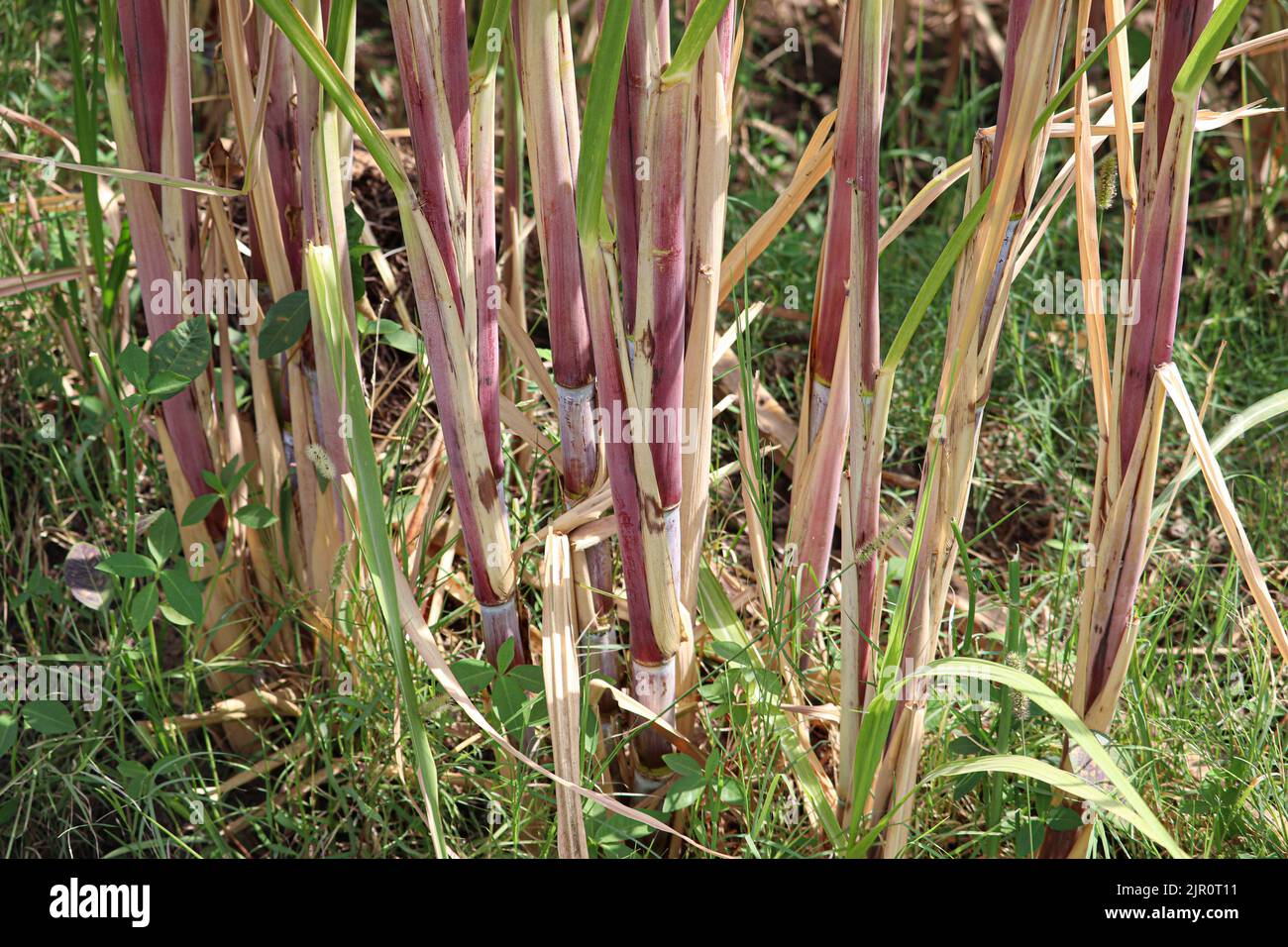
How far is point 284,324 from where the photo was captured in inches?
38.9

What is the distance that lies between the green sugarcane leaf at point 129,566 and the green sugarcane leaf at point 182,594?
2 cm

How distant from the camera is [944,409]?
79cm

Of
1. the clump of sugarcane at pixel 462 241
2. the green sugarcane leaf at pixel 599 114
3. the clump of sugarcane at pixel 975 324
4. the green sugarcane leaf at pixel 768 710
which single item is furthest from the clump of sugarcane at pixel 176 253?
the clump of sugarcane at pixel 975 324

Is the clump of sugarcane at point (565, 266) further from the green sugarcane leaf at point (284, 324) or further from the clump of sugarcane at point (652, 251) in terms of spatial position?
the green sugarcane leaf at point (284, 324)

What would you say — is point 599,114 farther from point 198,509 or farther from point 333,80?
point 198,509

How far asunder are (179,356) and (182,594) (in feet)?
0.68

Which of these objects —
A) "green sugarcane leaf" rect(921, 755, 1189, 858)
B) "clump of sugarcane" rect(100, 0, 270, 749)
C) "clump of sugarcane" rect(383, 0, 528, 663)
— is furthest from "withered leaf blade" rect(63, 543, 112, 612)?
"green sugarcane leaf" rect(921, 755, 1189, 858)

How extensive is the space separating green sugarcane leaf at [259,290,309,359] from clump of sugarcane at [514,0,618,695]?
0.24 meters

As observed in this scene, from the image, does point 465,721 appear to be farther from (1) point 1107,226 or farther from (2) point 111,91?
(1) point 1107,226

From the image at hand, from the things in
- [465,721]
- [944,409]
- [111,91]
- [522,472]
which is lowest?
[465,721]

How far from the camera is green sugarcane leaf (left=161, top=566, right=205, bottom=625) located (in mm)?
993

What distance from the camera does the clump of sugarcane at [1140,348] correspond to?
2.39 feet

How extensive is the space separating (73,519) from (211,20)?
2.52ft

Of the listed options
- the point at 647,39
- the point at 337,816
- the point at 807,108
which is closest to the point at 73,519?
the point at 337,816
